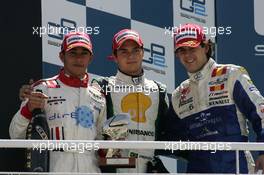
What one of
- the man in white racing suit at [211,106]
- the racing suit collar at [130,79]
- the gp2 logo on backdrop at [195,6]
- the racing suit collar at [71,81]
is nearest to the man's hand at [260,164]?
the man in white racing suit at [211,106]

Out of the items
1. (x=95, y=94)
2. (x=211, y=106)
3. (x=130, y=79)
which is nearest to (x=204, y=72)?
(x=211, y=106)

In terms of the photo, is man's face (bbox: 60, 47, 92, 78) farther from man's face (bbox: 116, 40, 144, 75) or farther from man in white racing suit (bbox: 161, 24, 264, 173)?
man in white racing suit (bbox: 161, 24, 264, 173)

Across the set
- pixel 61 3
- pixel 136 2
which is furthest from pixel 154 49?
pixel 61 3

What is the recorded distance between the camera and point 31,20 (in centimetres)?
436

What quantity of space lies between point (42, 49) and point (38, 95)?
0.89 m

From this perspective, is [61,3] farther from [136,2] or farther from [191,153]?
[191,153]

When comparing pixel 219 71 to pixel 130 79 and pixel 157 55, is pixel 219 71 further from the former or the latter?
pixel 157 55

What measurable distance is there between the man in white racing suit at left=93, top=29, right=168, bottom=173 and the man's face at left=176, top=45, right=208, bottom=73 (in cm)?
20

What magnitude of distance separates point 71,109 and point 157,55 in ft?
3.52

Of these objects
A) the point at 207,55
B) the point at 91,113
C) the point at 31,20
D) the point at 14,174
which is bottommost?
the point at 14,174

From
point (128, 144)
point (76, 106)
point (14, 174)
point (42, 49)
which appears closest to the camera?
point (128, 144)

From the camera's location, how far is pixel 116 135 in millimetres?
3484

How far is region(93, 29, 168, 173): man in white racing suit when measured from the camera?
3.68 metres

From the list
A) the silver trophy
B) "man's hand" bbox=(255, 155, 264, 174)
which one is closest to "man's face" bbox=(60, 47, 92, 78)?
the silver trophy
